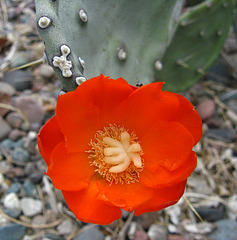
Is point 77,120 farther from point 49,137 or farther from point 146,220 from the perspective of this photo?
point 146,220

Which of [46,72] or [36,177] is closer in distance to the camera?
[36,177]

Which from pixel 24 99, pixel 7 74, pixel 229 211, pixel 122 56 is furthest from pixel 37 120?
pixel 229 211

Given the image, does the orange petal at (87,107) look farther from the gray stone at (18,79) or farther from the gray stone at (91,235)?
the gray stone at (18,79)

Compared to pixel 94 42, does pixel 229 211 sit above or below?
below

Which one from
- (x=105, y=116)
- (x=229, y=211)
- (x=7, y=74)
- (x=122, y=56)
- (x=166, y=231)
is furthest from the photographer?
(x=7, y=74)

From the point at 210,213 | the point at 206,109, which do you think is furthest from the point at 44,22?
the point at 206,109

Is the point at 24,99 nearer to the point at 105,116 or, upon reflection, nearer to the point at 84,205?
the point at 105,116

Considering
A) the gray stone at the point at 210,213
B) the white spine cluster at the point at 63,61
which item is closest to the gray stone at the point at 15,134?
the white spine cluster at the point at 63,61
